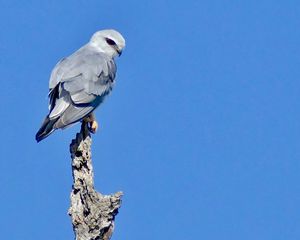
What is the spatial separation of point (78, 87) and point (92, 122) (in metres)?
0.48

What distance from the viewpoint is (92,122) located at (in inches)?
388

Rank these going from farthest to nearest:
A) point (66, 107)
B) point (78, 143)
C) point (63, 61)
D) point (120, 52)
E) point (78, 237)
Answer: point (120, 52) < point (63, 61) < point (66, 107) < point (78, 143) < point (78, 237)

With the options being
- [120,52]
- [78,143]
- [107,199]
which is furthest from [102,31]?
[107,199]

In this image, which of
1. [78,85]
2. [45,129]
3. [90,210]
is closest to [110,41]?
[78,85]

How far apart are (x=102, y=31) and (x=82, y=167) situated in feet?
12.9

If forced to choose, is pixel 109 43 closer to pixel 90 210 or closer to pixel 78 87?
pixel 78 87

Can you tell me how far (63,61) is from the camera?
1027cm

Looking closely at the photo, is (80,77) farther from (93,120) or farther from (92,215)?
(92,215)

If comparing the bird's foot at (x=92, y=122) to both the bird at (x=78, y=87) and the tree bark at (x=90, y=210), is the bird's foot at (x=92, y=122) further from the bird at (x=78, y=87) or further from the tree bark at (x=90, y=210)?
the tree bark at (x=90, y=210)

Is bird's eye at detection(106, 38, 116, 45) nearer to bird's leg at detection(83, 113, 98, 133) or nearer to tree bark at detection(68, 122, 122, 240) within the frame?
bird's leg at detection(83, 113, 98, 133)

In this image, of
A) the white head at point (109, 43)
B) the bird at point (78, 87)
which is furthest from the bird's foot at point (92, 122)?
the white head at point (109, 43)

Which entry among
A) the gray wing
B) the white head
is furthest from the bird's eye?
the gray wing

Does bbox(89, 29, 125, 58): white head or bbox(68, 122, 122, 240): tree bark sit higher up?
bbox(89, 29, 125, 58): white head

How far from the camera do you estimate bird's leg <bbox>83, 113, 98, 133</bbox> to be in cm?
955
